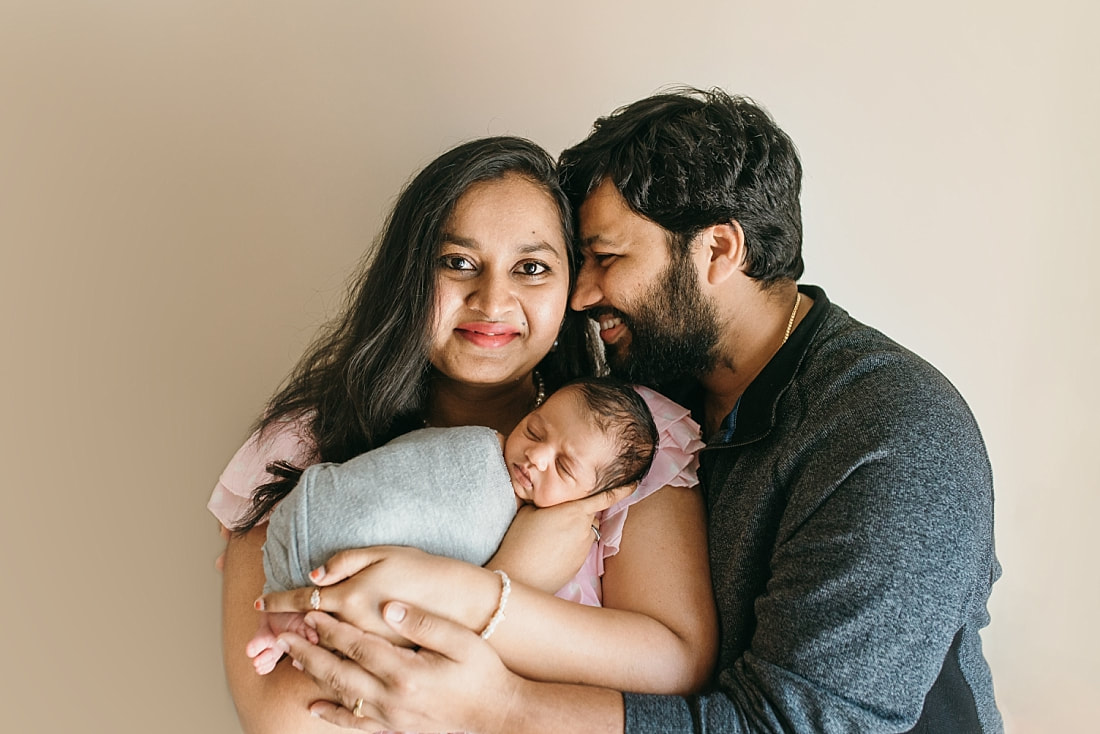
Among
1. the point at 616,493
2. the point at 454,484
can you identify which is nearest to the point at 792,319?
the point at 616,493

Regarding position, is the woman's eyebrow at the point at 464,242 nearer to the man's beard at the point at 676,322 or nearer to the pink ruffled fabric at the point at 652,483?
the man's beard at the point at 676,322

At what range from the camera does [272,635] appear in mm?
1480

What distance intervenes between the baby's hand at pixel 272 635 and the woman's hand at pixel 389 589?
0.05 metres

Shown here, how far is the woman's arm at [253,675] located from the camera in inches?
59.2

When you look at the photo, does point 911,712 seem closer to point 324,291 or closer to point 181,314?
point 324,291

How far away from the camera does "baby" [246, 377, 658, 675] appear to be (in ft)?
4.75


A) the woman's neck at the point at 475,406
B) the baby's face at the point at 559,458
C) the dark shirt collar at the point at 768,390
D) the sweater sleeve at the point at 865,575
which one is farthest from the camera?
the woman's neck at the point at 475,406

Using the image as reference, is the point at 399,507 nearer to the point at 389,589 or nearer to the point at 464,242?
the point at 389,589

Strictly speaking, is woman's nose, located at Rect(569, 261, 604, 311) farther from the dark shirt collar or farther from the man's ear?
the dark shirt collar

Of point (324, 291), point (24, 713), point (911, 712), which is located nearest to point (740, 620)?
point (911, 712)

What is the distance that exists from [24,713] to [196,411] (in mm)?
832

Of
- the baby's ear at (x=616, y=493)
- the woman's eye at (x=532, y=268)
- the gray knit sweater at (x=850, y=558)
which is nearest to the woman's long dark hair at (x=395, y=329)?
the woman's eye at (x=532, y=268)

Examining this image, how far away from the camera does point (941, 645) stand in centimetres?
138

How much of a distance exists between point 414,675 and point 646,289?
89 cm
